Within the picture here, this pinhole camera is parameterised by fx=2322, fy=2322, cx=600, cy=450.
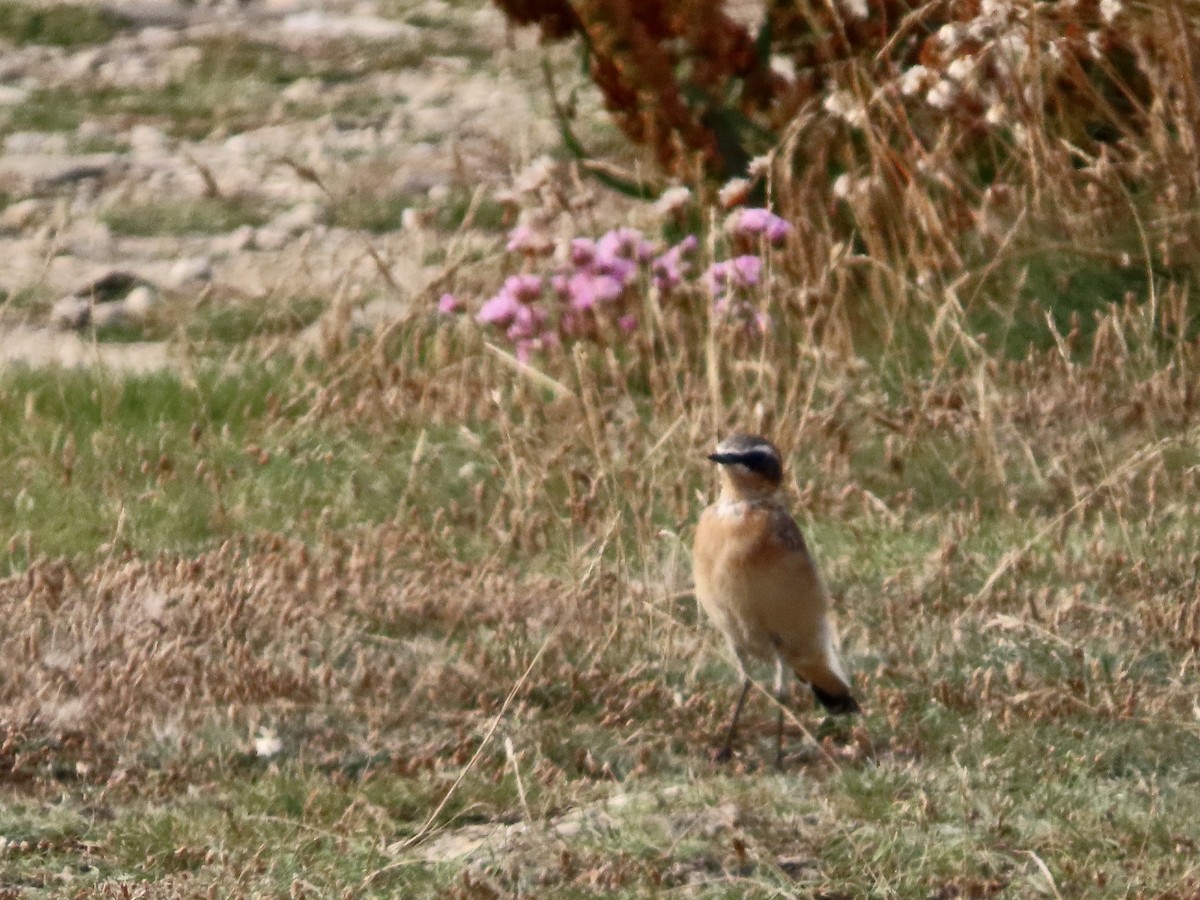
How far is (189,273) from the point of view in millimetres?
9195

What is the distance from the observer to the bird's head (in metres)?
4.55

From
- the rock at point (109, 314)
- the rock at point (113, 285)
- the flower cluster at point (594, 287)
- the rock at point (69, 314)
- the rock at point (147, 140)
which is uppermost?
the flower cluster at point (594, 287)

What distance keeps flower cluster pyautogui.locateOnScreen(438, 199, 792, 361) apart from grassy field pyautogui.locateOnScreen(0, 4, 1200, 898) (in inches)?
3.6

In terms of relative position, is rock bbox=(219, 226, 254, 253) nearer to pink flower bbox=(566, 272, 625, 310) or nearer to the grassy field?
the grassy field

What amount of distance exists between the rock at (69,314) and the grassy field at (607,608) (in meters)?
1.03

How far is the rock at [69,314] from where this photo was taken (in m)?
8.40

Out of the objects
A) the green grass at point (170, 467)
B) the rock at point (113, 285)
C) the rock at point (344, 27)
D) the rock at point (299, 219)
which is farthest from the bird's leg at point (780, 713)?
the rock at point (344, 27)

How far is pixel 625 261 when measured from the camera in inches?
279

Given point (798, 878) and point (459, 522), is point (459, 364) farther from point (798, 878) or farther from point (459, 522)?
point (798, 878)

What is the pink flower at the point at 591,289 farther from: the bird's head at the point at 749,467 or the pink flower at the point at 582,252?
the bird's head at the point at 749,467

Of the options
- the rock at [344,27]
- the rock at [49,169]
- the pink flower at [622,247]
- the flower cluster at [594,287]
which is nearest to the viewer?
the flower cluster at [594,287]

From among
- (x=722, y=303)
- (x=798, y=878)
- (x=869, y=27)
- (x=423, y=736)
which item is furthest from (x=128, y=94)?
(x=798, y=878)

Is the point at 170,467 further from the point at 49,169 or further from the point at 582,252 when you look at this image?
A: the point at 49,169

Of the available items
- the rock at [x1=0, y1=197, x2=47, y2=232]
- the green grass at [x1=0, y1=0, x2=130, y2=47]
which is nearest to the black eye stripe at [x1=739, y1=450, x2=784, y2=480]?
the rock at [x1=0, y1=197, x2=47, y2=232]
